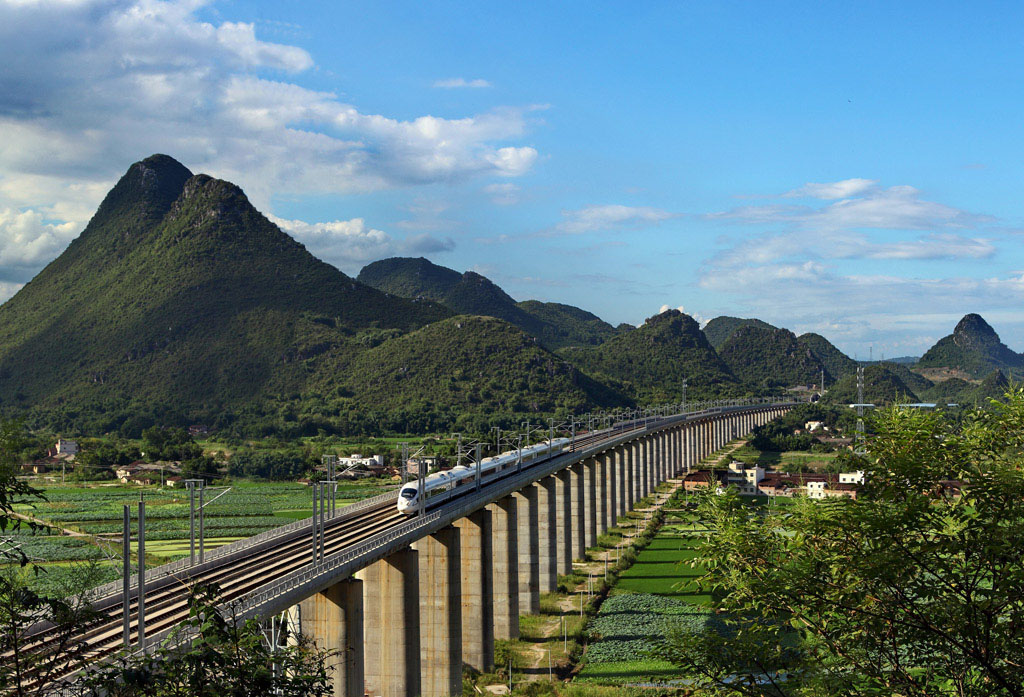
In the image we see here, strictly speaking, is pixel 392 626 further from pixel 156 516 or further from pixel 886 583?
pixel 156 516

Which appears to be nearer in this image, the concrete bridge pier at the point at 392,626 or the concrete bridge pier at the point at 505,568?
the concrete bridge pier at the point at 392,626

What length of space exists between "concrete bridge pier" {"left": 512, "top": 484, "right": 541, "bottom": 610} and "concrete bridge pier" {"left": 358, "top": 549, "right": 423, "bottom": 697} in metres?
20.1

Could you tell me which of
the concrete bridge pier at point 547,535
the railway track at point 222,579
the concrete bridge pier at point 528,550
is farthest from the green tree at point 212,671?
the concrete bridge pier at point 547,535

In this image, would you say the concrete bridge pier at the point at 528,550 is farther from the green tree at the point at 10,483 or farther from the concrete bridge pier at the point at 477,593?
the green tree at the point at 10,483

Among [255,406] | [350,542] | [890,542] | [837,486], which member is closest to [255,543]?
[350,542]

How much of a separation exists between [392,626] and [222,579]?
8637 mm

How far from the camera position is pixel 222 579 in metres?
28.9

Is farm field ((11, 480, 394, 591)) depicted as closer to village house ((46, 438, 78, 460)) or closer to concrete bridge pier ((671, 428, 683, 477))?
village house ((46, 438, 78, 460))

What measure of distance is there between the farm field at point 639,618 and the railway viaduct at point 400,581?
5283mm

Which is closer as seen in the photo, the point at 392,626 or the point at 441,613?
the point at 392,626

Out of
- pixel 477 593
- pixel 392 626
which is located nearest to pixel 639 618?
pixel 477 593

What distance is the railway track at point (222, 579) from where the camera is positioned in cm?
2205

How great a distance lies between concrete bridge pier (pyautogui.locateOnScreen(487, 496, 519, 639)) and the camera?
49.9 metres

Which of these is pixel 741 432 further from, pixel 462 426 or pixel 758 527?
pixel 758 527
